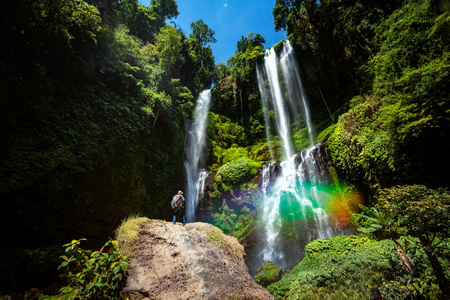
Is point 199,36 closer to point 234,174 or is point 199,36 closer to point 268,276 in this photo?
point 234,174

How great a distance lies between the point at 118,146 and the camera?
853 cm

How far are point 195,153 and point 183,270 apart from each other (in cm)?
1446

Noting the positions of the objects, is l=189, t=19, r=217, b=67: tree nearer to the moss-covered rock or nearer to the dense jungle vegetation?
the dense jungle vegetation

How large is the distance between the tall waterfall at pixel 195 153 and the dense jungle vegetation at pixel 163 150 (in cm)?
235

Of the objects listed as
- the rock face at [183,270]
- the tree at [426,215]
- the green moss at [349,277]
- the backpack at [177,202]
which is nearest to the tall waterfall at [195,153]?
the backpack at [177,202]

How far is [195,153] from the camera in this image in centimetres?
1788

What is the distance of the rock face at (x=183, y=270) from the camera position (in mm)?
3205

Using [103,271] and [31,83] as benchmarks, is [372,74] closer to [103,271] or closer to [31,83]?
[103,271]

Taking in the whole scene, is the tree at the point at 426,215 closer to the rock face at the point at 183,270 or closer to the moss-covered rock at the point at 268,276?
the rock face at the point at 183,270

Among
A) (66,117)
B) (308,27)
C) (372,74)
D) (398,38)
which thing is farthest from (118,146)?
(308,27)

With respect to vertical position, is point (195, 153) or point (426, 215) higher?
point (195, 153)

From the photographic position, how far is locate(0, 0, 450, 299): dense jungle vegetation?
13.3 ft

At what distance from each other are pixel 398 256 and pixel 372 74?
9917 mm

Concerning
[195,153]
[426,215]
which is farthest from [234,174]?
[426,215]
